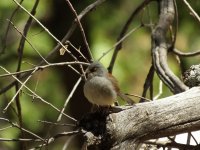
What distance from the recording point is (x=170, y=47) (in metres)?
3.95

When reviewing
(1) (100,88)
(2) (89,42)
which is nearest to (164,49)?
(1) (100,88)

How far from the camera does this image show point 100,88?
11.1ft

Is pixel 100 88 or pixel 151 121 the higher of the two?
pixel 100 88

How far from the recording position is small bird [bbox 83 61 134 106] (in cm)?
329

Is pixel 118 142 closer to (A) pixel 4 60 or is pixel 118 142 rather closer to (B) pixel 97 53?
(B) pixel 97 53

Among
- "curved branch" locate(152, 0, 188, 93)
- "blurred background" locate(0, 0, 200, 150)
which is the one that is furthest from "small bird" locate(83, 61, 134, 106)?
"blurred background" locate(0, 0, 200, 150)

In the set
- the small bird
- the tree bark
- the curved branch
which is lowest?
the tree bark

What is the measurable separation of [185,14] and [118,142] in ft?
9.49

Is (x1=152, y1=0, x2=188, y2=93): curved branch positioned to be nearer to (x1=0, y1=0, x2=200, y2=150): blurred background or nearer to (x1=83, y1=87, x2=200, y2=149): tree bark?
(x1=83, y1=87, x2=200, y2=149): tree bark

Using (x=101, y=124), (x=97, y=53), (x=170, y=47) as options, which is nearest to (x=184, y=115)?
(x=101, y=124)

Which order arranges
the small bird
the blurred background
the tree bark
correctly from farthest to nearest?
the blurred background → the small bird → the tree bark

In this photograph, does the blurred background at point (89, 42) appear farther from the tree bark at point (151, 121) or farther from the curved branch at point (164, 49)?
the tree bark at point (151, 121)

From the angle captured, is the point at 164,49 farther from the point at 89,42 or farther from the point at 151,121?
the point at 89,42

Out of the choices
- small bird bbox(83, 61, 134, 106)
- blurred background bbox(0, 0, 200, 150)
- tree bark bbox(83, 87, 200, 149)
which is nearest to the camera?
tree bark bbox(83, 87, 200, 149)
